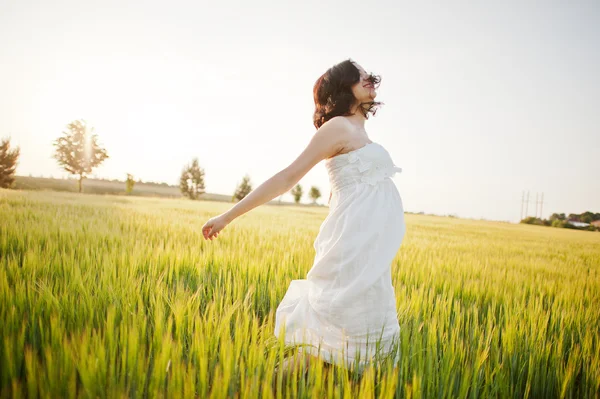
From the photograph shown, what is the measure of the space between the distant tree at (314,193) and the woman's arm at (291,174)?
75.4m

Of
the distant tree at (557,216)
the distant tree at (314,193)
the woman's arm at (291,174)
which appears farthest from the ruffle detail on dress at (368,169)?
the distant tree at (314,193)

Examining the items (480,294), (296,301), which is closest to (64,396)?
(296,301)

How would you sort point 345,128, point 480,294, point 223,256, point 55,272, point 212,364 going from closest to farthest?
point 212,364 → point 345,128 → point 55,272 → point 480,294 → point 223,256

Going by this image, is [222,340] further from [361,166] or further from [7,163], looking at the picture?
[7,163]

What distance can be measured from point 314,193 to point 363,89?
75.8 metres

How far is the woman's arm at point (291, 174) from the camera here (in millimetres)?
1636

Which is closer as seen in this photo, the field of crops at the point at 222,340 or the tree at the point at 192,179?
the field of crops at the point at 222,340

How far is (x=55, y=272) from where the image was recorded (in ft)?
7.74

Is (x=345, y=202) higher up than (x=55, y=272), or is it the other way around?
(x=345, y=202)

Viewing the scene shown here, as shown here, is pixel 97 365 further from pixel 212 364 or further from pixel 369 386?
pixel 369 386

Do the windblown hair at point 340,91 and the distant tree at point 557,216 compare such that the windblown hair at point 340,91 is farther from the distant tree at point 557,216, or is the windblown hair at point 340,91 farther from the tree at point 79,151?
the distant tree at point 557,216

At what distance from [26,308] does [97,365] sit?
1045mm

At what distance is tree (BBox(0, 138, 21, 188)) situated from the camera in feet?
122

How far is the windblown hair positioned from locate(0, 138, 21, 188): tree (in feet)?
165
